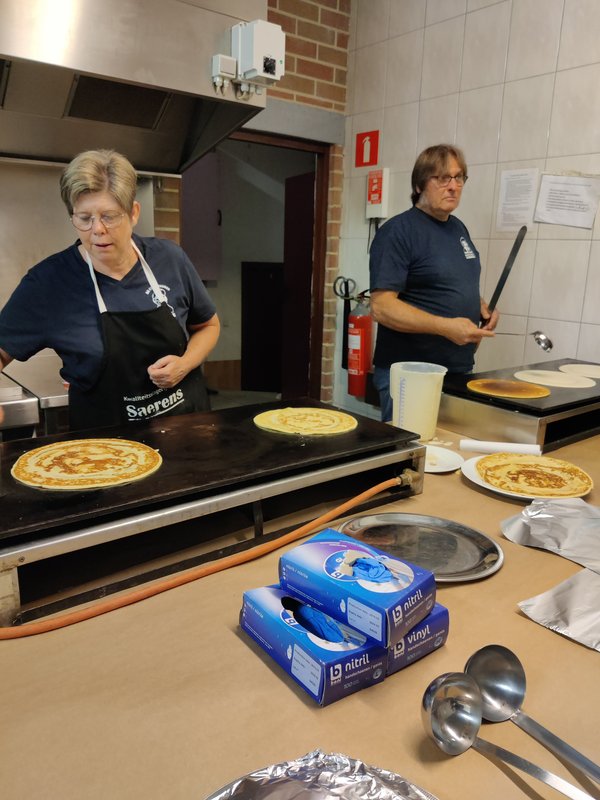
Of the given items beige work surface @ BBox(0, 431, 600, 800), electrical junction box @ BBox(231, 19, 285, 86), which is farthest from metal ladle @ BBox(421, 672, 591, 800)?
electrical junction box @ BBox(231, 19, 285, 86)

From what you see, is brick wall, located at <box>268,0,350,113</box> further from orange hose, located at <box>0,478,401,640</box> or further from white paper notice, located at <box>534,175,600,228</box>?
orange hose, located at <box>0,478,401,640</box>

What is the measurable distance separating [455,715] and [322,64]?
3797 millimetres

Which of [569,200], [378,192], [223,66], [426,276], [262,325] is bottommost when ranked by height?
[262,325]

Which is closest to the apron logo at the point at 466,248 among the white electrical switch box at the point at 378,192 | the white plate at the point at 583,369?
the white plate at the point at 583,369

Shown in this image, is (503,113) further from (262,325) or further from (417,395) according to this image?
(262,325)

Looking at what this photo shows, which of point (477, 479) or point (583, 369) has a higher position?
point (583, 369)

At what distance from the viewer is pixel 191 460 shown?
3.38 ft

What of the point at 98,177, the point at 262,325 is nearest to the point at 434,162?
the point at 98,177

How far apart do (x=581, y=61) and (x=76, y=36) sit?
7.13ft

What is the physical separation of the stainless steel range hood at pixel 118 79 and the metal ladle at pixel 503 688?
160 centimetres

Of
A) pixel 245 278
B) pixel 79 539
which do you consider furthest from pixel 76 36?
pixel 245 278

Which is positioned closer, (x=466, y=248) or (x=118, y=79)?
(x=118, y=79)

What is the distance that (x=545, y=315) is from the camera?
9.27 ft

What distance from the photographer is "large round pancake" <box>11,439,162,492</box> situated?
0.93 m
